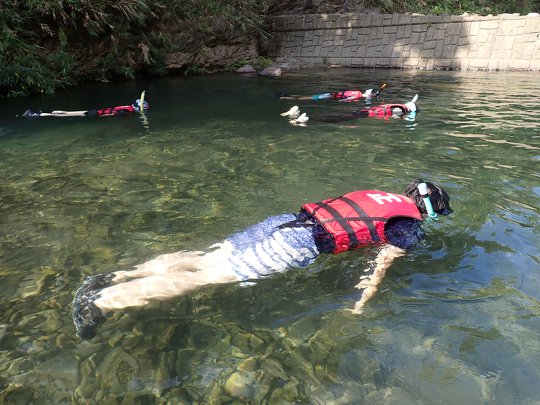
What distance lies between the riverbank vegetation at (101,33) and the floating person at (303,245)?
39.7ft

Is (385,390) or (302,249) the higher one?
(302,249)

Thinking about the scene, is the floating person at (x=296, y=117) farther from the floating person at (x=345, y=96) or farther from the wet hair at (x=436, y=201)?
the wet hair at (x=436, y=201)

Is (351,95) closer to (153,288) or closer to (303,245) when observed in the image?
(303,245)

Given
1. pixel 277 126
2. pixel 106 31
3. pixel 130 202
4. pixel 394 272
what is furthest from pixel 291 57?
pixel 394 272

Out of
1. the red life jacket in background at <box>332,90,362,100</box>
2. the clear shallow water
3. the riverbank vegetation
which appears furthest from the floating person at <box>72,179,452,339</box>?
the riverbank vegetation

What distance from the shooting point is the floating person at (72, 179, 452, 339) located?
10.7ft

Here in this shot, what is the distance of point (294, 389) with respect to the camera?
254 centimetres

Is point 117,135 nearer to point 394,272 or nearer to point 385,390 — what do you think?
point 394,272

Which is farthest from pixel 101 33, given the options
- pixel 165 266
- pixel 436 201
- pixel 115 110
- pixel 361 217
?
pixel 436 201

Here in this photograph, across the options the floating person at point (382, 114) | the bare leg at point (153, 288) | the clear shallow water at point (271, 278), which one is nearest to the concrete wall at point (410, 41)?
the clear shallow water at point (271, 278)

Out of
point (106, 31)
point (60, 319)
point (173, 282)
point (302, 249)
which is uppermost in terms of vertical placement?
point (106, 31)

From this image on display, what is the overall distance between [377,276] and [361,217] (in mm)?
464

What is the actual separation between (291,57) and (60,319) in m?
19.2

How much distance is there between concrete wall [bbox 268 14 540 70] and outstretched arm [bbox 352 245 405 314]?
14392 millimetres
